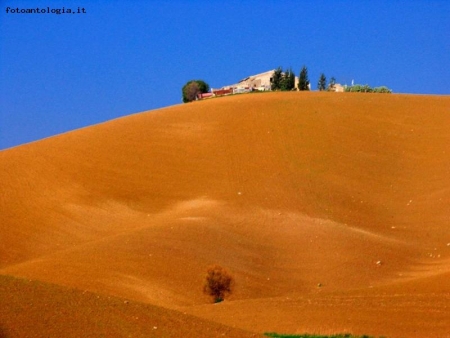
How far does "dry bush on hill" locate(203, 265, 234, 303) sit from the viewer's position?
64.2 feet

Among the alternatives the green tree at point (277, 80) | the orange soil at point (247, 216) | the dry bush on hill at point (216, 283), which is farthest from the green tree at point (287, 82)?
the dry bush on hill at point (216, 283)

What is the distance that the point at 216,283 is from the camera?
19.6 metres

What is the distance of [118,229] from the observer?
27.9 m

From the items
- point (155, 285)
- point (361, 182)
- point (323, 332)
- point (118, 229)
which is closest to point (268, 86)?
point (361, 182)

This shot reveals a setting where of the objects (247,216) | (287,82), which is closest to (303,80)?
(287,82)

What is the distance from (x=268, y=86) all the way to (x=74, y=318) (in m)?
78.8

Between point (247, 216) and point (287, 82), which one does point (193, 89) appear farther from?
point (247, 216)

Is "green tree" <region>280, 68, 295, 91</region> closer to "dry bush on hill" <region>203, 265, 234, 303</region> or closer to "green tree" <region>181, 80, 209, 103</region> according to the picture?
"green tree" <region>181, 80, 209, 103</region>

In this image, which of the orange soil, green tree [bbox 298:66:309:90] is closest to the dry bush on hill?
the orange soil

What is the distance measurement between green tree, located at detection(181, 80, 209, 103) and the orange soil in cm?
3466

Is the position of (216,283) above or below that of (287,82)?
below

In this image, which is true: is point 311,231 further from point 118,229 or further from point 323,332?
point 323,332

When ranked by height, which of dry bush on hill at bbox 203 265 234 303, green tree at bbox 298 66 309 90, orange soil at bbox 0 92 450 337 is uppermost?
green tree at bbox 298 66 309 90

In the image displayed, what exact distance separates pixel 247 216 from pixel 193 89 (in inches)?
2227
